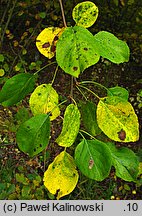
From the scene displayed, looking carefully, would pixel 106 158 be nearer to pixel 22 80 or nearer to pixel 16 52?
pixel 22 80

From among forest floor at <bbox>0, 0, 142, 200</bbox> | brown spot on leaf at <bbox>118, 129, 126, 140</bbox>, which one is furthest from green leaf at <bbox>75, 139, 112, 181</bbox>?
forest floor at <bbox>0, 0, 142, 200</bbox>

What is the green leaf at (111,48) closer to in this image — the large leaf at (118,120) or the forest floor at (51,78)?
the large leaf at (118,120)

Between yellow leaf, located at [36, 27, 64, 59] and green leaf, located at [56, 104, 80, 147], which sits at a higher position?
yellow leaf, located at [36, 27, 64, 59]

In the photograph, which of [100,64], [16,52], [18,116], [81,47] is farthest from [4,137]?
[81,47]

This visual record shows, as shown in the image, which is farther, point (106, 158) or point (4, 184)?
point (4, 184)

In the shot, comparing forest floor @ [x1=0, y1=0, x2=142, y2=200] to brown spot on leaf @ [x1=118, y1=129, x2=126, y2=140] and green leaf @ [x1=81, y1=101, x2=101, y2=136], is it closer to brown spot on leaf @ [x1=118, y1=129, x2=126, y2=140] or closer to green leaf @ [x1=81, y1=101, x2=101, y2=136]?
green leaf @ [x1=81, y1=101, x2=101, y2=136]

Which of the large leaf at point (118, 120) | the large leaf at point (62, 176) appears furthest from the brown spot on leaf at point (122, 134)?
the large leaf at point (62, 176)

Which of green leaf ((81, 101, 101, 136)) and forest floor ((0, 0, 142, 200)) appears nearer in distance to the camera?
green leaf ((81, 101, 101, 136))
